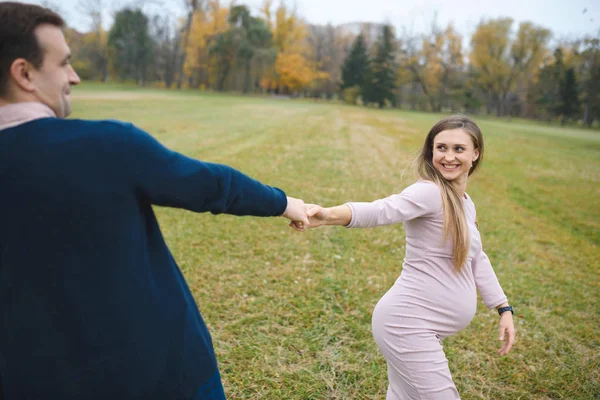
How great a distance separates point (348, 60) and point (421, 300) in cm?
6226

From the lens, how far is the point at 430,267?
2.13 metres

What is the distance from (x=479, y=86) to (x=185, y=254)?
64.1 m

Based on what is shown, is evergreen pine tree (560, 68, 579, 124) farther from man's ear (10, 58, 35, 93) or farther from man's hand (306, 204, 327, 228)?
man's ear (10, 58, 35, 93)

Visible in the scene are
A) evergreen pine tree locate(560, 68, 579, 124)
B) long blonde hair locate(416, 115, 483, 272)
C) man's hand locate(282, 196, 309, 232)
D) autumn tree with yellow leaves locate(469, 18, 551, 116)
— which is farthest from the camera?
autumn tree with yellow leaves locate(469, 18, 551, 116)

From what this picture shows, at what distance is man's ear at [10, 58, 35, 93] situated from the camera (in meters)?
1.21

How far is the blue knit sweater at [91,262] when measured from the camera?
118 cm

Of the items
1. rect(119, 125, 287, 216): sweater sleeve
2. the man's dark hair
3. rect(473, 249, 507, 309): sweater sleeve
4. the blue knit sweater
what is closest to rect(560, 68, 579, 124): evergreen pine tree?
rect(473, 249, 507, 309): sweater sleeve

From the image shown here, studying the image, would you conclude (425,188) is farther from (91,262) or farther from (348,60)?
(348,60)

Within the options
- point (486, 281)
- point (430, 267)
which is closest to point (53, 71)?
point (430, 267)

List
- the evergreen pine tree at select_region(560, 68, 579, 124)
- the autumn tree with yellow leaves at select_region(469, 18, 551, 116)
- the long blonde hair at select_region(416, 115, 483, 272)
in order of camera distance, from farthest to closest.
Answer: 1. the autumn tree with yellow leaves at select_region(469, 18, 551, 116)
2. the evergreen pine tree at select_region(560, 68, 579, 124)
3. the long blonde hair at select_region(416, 115, 483, 272)

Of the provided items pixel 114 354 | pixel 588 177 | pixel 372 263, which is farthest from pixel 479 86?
pixel 114 354

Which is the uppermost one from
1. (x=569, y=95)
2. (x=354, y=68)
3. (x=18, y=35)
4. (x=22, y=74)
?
(x=354, y=68)

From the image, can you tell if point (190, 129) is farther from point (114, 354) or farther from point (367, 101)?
point (367, 101)

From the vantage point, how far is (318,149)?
14023mm
